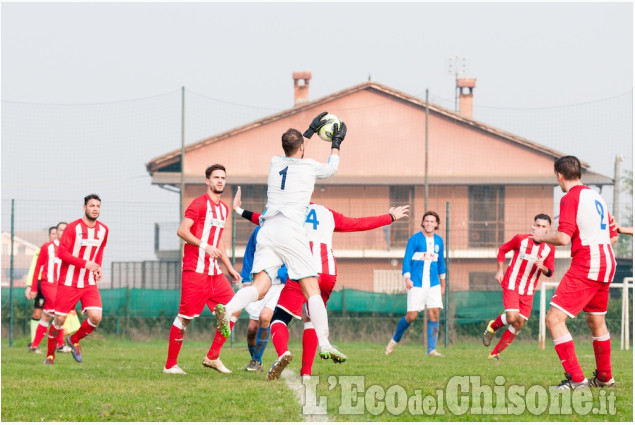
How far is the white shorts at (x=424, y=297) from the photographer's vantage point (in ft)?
51.2

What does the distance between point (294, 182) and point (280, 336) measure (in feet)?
5.26

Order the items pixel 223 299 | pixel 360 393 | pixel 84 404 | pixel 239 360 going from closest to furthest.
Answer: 1. pixel 84 404
2. pixel 360 393
3. pixel 223 299
4. pixel 239 360

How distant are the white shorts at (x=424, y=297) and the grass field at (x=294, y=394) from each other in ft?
11.9

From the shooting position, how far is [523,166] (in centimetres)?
3628

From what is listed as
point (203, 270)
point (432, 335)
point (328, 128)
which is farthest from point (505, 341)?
point (328, 128)

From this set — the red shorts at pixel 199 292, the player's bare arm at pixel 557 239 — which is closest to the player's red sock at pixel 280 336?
the red shorts at pixel 199 292

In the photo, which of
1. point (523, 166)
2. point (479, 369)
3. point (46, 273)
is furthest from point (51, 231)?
point (523, 166)

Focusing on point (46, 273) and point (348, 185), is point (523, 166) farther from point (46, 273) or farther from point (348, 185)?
point (46, 273)

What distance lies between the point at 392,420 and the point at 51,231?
1111 centimetres

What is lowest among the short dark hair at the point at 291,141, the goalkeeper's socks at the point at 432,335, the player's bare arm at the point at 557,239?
the goalkeeper's socks at the point at 432,335

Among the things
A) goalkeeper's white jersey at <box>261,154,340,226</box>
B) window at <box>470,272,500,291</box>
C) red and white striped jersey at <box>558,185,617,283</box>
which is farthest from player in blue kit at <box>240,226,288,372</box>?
window at <box>470,272,500,291</box>

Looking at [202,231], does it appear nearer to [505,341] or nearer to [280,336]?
[280,336]

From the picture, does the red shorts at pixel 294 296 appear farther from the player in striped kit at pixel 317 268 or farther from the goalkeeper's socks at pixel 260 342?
the goalkeeper's socks at pixel 260 342

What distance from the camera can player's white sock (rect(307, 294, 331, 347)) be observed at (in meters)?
8.60
